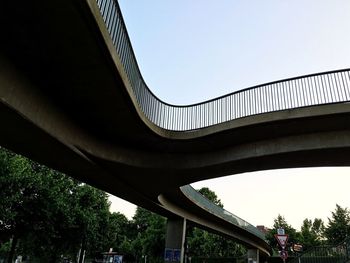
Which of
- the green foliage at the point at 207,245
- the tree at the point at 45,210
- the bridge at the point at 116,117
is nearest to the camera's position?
the bridge at the point at 116,117

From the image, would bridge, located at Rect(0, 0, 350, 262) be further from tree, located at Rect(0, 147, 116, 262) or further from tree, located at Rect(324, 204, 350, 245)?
tree, located at Rect(324, 204, 350, 245)

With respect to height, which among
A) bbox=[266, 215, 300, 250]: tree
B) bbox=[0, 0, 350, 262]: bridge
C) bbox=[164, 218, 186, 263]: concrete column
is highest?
bbox=[266, 215, 300, 250]: tree

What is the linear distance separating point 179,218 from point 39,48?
2095cm

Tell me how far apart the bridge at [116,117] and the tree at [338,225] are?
5260 cm

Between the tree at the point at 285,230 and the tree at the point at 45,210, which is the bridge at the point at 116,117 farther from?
A: the tree at the point at 285,230

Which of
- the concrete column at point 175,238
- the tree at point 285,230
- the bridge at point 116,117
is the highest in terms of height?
the tree at point 285,230

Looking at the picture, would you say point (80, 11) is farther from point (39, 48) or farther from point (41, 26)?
point (39, 48)

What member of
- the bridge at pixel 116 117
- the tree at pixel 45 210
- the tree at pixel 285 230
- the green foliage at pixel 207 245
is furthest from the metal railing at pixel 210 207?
the tree at pixel 285 230

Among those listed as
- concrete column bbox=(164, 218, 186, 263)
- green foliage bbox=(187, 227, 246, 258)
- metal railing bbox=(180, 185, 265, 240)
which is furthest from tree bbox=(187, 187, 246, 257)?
concrete column bbox=(164, 218, 186, 263)

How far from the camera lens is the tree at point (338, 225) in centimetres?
5678

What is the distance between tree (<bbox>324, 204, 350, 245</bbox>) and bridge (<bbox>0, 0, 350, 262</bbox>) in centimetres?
5260

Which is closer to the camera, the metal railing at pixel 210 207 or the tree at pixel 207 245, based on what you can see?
the metal railing at pixel 210 207

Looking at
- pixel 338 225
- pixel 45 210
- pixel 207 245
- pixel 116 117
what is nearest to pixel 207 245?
pixel 207 245

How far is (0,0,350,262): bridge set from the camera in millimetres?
6695
